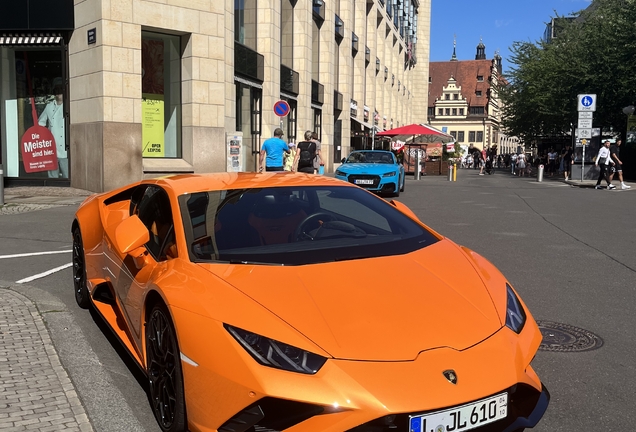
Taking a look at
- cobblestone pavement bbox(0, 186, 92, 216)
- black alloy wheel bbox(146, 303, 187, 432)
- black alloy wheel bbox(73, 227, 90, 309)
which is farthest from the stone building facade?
black alloy wheel bbox(146, 303, 187, 432)

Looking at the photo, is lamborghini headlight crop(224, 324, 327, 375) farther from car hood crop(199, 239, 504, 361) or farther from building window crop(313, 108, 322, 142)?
building window crop(313, 108, 322, 142)

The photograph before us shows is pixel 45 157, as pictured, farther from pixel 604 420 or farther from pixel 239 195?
pixel 604 420

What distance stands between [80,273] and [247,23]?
20.1m

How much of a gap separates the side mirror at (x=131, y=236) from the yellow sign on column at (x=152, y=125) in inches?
625

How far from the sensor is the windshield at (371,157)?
1880cm

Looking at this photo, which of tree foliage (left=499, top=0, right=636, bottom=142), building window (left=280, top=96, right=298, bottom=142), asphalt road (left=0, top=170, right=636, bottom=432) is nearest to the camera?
asphalt road (left=0, top=170, right=636, bottom=432)

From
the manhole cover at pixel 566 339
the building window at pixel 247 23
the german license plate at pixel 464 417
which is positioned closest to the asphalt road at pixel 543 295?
the manhole cover at pixel 566 339

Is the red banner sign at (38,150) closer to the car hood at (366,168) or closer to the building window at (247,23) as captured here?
the building window at (247,23)

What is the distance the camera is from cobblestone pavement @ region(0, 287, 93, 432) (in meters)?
3.06

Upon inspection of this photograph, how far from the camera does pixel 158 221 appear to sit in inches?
155

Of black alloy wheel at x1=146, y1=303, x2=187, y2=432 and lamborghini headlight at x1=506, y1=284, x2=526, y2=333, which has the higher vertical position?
lamborghini headlight at x1=506, y1=284, x2=526, y2=333

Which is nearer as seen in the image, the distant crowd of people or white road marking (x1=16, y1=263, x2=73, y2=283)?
white road marking (x1=16, y1=263, x2=73, y2=283)

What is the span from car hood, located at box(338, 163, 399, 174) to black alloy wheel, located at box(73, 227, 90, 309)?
41.0 ft

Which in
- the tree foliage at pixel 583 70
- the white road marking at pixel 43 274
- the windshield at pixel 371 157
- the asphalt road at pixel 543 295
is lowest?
the white road marking at pixel 43 274
